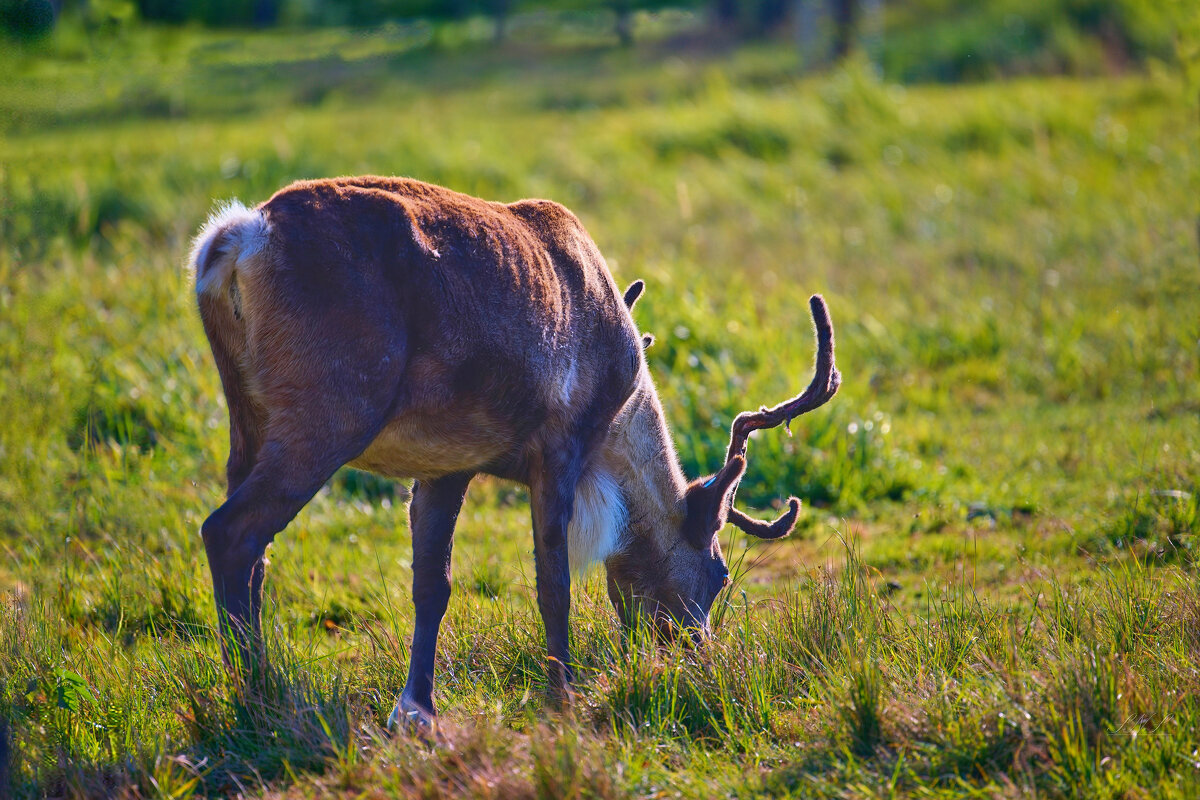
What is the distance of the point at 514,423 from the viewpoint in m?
4.23

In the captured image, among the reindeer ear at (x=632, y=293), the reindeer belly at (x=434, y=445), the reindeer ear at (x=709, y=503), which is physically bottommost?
the reindeer ear at (x=709, y=503)

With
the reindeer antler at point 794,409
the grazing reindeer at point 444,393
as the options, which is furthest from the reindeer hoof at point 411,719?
the reindeer antler at point 794,409

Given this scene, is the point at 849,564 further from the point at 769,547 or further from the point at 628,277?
the point at 628,277

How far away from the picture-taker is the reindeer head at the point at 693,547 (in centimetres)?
476

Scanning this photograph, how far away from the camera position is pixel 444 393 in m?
3.98

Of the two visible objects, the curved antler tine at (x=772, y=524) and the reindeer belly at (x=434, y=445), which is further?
the curved antler tine at (x=772, y=524)

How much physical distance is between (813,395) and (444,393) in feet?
5.43

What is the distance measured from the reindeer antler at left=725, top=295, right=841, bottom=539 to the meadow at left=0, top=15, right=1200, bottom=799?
0.31 meters

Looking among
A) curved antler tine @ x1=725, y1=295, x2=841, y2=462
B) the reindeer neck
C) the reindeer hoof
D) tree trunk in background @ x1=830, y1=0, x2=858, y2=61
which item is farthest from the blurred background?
the reindeer hoof

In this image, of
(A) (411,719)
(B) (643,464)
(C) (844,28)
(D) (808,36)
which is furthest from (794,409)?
(D) (808,36)

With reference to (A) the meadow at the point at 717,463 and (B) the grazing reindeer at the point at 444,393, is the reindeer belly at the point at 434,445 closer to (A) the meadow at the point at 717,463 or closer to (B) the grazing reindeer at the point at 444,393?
(B) the grazing reindeer at the point at 444,393

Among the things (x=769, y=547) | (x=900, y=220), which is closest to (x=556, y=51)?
(x=900, y=220)

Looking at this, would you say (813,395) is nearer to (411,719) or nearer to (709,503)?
(709,503)

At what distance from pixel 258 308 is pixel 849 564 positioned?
2453mm
